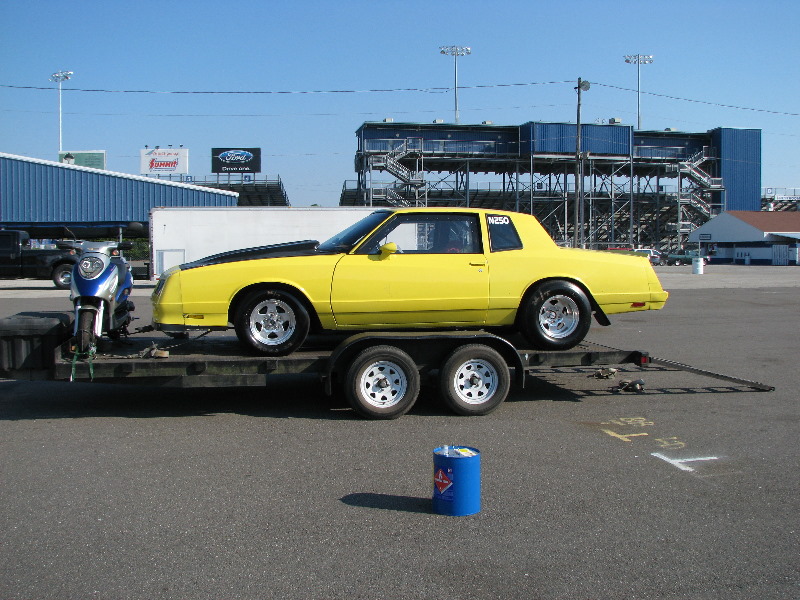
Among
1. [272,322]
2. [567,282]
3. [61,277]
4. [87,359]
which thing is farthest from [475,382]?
[61,277]

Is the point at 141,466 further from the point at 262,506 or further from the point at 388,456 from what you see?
the point at 388,456

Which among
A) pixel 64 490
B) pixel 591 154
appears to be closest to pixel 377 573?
pixel 64 490

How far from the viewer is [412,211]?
24.2 feet

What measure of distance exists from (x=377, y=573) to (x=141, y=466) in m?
2.51

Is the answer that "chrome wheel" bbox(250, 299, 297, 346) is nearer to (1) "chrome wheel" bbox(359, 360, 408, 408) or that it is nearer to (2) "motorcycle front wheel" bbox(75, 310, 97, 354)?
(1) "chrome wheel" bbox(359, 360, 408, 408)

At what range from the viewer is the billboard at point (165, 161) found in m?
73.6

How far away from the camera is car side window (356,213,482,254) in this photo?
23.8 feet

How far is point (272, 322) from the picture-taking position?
6.98 metres

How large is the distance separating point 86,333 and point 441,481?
3.95 meters

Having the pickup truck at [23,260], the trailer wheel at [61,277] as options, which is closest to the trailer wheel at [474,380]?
the trailer wheel at [61,277]

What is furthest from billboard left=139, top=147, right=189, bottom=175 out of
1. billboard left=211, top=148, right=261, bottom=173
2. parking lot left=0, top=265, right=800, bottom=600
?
parking lot left=0, top=265, right=800, bottom=600

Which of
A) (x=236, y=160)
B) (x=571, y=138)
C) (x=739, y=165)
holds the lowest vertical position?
(x=739, y=165)

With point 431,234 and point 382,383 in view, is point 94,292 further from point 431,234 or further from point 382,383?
point 431,234

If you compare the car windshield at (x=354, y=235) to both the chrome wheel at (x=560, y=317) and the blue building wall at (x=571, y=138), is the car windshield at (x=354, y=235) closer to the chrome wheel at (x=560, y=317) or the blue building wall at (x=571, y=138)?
the chrome wheel at (x=560, y=317)
